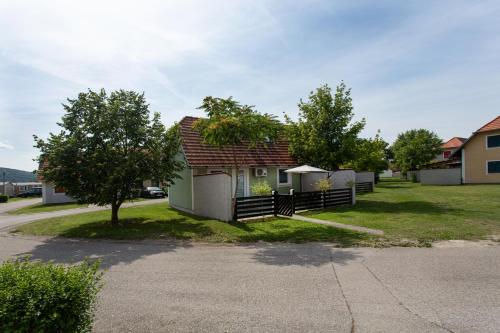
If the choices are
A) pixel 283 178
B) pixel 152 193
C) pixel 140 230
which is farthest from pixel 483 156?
pixel 152 193

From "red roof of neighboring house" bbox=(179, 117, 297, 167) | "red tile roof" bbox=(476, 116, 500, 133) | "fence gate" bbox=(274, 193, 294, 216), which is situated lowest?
"fence gate" bbox=(274, 193, 294, 216)

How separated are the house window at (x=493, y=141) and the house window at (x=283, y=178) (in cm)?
2500

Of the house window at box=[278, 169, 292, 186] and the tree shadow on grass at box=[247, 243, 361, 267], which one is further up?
the house window at box=[278, 169, 292, 186]

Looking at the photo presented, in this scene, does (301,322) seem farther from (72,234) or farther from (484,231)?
(72,234)

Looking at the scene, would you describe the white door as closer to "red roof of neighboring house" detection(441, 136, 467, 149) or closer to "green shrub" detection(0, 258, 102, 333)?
"green shrub" detection(0, 258, 102, 333)

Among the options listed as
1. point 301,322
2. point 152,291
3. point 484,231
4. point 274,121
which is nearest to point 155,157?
point 274,121

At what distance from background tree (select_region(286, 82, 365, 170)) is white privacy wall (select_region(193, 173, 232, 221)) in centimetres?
866

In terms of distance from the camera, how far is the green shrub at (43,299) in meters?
2.95

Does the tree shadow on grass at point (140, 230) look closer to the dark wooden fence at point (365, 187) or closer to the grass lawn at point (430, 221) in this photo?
the grass lawn at point (430, 221)

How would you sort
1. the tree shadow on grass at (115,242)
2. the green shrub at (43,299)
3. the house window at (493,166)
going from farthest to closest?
the house window at (493,166)
the tree shadow on grass at (115,242)
the green shrub at (43,299)

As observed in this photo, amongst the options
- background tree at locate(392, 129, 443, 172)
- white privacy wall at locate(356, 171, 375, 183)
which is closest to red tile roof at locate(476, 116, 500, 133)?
white privacy wall at locate(356, 171, 375, 183)

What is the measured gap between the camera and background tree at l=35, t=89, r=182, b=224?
12.6 m

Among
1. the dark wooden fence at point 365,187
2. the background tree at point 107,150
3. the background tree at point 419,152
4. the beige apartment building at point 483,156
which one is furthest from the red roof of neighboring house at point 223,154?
the background tree at point 419,152

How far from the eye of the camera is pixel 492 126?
3130cm
